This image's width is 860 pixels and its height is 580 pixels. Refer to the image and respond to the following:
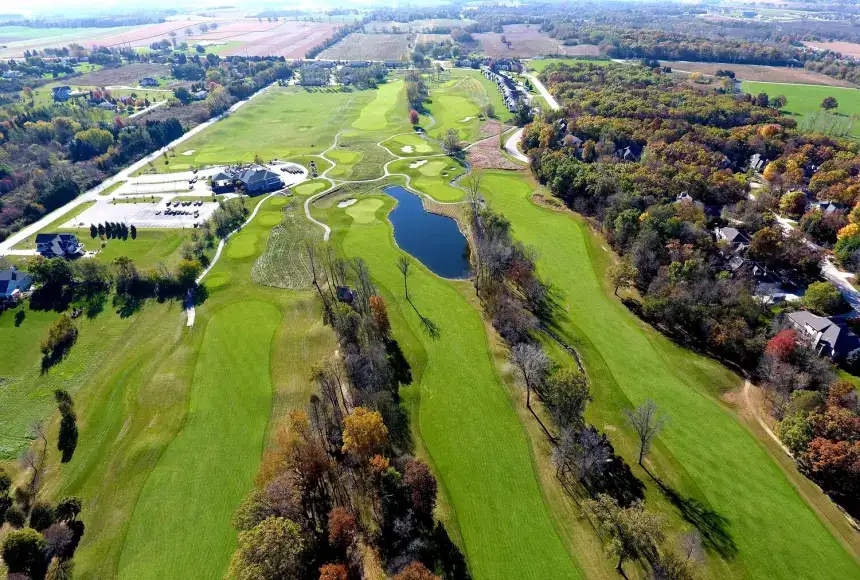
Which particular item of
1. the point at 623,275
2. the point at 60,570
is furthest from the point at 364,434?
the point at 623,275

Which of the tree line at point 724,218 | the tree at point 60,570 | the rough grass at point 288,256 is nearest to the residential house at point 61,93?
the rough grass at point 288,256

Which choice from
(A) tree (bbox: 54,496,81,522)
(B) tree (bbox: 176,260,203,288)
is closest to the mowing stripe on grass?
(A) tree (bbox: 54,496,81,522)

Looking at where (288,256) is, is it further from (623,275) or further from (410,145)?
(410,145)

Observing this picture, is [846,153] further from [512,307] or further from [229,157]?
[229,157]

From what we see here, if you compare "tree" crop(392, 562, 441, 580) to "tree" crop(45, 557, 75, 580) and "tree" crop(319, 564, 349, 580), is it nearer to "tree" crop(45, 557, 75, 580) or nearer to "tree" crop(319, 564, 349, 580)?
"tree" crop(319, 564, 349, 580)

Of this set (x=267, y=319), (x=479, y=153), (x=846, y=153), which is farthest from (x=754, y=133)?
(x=267, y=319)

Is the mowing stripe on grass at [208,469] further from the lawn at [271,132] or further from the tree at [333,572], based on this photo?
the lawn at [271,132]
